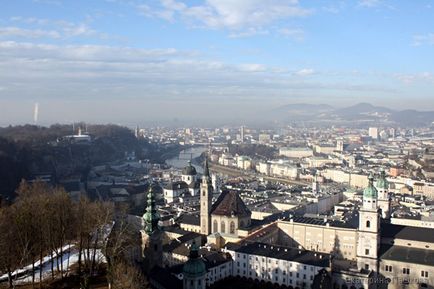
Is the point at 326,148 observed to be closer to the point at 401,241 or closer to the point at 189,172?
the point at 189,172

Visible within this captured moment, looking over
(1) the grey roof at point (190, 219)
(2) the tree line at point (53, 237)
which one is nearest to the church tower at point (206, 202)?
(1) the grey roof at point (190, 219)

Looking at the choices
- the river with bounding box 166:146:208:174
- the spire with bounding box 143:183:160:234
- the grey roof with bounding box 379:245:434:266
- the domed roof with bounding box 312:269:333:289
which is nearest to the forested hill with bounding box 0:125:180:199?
the river with bounding box 166:146:208:174

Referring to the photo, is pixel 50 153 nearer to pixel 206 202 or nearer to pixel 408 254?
pixel 206 202

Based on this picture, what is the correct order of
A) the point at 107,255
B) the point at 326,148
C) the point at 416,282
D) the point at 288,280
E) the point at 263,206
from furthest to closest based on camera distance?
the point at 326,148 → the point at 263,206 → the point at 288,280 → the point at 416,282 → the point at 107,255

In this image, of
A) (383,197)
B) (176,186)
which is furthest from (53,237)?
(176,186)

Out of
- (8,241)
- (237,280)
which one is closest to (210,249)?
(237,280)

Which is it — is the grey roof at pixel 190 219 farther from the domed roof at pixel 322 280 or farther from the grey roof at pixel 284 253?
the domed roof at pixel 322 280

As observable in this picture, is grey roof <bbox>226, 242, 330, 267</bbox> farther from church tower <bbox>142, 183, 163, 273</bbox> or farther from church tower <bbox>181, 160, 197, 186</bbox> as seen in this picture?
church tower <bbox>181, 160, 197, 186</bbox>

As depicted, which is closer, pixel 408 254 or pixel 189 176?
pixel 408 254
